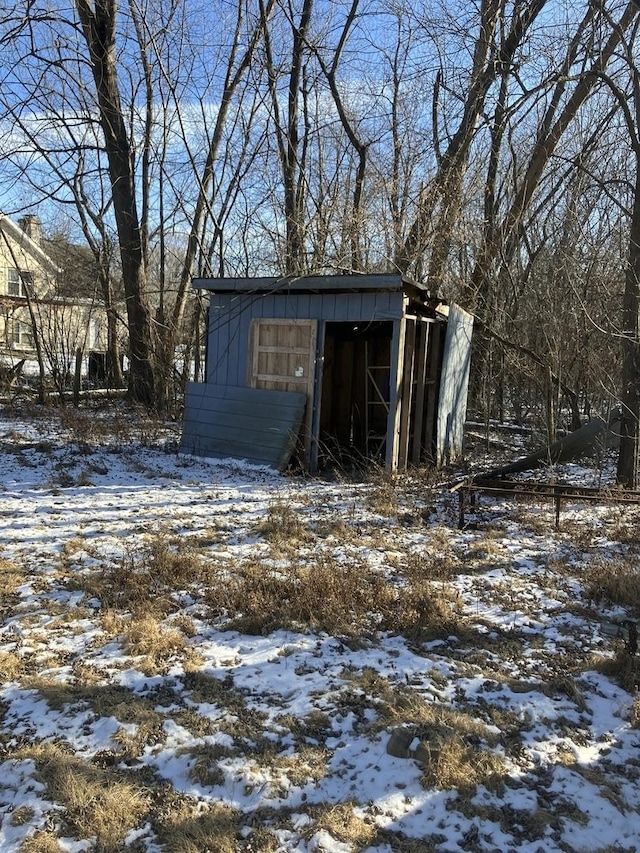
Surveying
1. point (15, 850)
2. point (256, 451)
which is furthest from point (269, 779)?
point (256, 451)

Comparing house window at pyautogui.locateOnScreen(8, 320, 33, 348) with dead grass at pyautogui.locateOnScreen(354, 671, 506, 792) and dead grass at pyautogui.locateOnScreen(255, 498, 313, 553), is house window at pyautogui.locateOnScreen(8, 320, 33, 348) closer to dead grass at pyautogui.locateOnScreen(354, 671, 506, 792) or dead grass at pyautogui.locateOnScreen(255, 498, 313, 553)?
dead grass at pyautogui.locateOnScreen(255, 498, 313, 553)

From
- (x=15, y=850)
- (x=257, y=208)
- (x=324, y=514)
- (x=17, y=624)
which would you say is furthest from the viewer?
(x=257, y=208)

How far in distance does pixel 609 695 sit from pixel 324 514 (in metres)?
3.96

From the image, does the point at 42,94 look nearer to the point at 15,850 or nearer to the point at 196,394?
the point at 196,394

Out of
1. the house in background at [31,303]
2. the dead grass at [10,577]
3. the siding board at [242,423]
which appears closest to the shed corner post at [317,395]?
the siding board at [242,423]

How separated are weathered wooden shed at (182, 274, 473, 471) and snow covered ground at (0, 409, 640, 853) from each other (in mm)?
2932

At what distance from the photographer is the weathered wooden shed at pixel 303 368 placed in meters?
8.93

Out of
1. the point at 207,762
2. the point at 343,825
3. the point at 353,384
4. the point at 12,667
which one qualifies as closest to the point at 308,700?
the point at 207,762

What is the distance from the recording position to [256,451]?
9445 mm

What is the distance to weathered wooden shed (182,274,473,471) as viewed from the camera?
8.93m

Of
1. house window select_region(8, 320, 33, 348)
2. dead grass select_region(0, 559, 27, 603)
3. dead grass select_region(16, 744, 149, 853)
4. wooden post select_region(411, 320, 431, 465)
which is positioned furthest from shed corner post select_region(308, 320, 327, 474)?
house window select_region(8, 320, 33, 348)

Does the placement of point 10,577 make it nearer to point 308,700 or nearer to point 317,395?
point 308,700

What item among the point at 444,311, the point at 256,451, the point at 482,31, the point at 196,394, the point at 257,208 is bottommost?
the point at 256,451

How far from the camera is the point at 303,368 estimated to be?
930 cm
